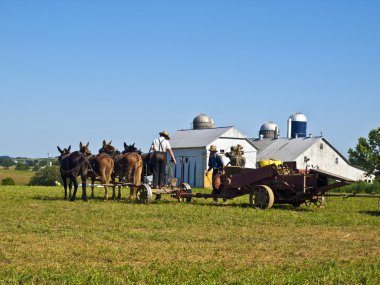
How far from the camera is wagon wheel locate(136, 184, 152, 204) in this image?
2181 cm

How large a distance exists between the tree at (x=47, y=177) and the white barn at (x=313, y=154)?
748 inches

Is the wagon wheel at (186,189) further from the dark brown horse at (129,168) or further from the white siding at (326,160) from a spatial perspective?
the white siding at (326,160)

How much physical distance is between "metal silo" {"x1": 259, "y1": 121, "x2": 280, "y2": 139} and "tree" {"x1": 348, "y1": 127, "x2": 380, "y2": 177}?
10.6 m

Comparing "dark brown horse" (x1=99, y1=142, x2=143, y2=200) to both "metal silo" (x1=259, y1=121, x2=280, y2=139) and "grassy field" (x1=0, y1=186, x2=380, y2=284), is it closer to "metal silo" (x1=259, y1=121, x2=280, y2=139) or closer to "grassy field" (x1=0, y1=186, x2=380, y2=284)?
"grassy field" (x1=0, y1=186, x2=380, y2=284)

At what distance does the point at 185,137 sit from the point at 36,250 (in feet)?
176

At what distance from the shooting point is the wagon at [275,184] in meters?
20.5

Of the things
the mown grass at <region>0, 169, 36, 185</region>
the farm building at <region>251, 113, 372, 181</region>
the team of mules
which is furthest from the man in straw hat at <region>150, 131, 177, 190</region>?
the farm building at <region>251, 113, 372, 181</region>

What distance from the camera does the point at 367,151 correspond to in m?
71.8

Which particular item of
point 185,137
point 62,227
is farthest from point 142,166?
point 185,137

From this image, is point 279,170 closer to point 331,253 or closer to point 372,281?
point 331,253

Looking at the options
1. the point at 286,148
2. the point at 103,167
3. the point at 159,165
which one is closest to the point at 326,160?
the point at 286,148

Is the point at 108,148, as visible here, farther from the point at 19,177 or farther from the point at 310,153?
the point at 19,177

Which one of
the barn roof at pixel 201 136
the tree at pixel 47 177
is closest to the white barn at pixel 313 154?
the barn roof at pixel 201 136

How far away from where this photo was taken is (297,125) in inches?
3258
